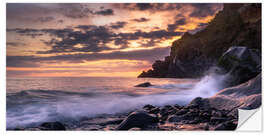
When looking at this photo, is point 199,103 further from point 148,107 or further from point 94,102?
point 94,102

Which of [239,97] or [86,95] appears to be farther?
[86,95]

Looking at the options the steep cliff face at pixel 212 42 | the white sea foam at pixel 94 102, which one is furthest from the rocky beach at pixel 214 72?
the white sea foam at pixel 94 102

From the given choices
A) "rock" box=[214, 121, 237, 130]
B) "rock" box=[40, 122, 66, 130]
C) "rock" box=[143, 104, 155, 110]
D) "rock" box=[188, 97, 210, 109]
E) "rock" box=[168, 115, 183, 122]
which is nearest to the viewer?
"rock" box=[214, 121, 237, 130]

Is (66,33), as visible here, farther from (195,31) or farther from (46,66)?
(195,31)

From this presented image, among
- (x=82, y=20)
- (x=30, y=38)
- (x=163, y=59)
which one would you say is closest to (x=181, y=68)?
(x=163, y=59)

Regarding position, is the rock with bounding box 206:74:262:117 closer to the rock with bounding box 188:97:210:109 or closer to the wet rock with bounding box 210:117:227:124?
the rock with bounding box 188:97:210:109

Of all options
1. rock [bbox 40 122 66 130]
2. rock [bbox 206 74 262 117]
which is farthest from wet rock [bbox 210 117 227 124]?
rock [bbox 40 122 66 130]

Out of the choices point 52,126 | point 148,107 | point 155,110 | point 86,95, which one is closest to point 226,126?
point 155,110
